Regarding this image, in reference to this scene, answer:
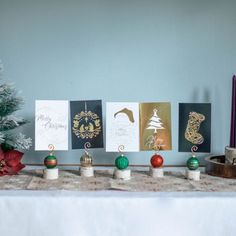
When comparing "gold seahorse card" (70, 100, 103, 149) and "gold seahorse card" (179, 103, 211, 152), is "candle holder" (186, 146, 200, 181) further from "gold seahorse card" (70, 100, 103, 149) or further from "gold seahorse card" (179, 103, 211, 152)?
"gold seahorse card" (70, 100, 103, 149)

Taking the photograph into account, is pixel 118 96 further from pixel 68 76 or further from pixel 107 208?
pixel 107 208

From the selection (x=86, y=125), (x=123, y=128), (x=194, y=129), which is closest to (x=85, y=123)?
(x=86, y=125)

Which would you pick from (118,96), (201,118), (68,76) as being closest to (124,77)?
(118,96)

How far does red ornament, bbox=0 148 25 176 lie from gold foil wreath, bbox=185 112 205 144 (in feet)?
1.66

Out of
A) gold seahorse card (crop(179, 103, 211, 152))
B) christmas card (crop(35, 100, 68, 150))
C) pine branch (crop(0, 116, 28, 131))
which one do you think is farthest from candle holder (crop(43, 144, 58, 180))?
gold seahorse card (crop(179, 103, 211, 152))

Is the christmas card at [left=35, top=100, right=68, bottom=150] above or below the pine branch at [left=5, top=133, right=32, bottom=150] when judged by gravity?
above

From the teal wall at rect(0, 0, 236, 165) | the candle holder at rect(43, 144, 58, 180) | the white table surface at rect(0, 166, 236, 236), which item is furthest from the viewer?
the teal wall at rect(0, 0, 236, 165)

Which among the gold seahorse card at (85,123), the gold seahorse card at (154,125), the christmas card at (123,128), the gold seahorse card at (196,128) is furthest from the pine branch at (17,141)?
the gold seahorse card at (196,128)

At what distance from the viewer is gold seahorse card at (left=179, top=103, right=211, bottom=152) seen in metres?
1.07

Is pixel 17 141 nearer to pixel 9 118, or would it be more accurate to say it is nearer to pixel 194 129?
pixel 9 118

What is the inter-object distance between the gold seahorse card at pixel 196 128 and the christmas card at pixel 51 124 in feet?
1.13

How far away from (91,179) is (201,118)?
370mm

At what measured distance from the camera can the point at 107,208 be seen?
0.86 m

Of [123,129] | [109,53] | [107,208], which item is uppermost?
[109,53]
